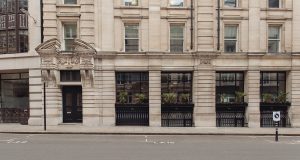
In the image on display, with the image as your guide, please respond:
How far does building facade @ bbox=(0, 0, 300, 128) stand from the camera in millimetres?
20797

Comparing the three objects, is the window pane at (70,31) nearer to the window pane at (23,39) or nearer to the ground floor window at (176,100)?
the window pane at (23,39)

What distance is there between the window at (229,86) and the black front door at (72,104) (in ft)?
36.3

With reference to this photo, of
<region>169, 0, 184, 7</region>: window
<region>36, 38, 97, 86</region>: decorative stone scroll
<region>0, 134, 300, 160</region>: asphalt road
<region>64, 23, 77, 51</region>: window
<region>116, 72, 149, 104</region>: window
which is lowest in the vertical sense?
<region>0, 134, 300, 160</region>: asphalt road

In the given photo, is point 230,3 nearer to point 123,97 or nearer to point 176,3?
point 176,3

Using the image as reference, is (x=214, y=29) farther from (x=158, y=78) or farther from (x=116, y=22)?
(x=116, y=22)

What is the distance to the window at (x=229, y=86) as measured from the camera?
71.5ft

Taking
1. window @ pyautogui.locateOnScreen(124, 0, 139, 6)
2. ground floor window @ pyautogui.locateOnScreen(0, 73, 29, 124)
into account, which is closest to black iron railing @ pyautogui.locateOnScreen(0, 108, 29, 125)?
ground floor window @ pyautogui.locateOnScreen(0, 73, 29, 124)

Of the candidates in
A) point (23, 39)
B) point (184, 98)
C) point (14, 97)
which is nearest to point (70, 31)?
point (23, 39)

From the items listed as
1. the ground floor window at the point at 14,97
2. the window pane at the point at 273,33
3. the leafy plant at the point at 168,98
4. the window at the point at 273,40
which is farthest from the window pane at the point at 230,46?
the ground floor window at the point at 14,97

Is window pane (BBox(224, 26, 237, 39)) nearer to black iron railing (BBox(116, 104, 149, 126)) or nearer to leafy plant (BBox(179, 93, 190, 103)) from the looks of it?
leafy plant (BBox(179, 93, 190, 103))

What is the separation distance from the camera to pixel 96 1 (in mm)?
20922

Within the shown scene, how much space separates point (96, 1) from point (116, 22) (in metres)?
2.20

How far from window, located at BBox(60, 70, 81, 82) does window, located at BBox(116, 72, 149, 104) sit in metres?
3.07

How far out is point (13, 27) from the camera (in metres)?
22.0
